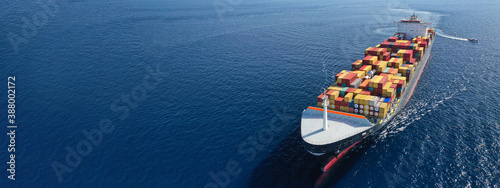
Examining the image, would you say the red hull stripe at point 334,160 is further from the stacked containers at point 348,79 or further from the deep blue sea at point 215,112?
the stacked containers at point 348,79

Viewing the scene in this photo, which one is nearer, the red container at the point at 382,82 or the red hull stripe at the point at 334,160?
the red hull stripe at the point at 334,160

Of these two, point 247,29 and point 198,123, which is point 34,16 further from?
point 198,123

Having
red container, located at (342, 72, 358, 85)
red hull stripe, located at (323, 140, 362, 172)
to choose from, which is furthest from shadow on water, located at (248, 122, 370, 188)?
red container, located at (342, 72, 358, 85)

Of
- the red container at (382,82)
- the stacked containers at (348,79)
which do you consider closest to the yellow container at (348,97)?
the stacked containers at (348,79)

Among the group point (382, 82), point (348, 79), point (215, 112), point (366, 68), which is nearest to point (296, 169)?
point (348, 79)

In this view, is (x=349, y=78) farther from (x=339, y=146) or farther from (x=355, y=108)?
(x=339, y=146)

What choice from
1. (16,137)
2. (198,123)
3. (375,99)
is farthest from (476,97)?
(16,137)
